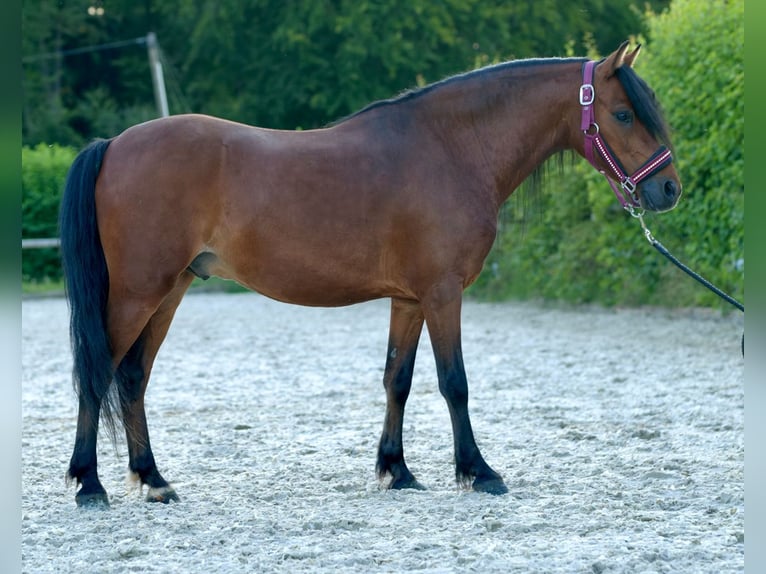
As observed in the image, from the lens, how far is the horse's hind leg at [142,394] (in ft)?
14.4

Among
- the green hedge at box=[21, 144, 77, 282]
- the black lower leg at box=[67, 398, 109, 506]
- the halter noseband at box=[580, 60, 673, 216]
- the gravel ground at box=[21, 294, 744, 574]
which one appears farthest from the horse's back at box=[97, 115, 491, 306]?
the green hedge at box=[21, 144, 77, 282]

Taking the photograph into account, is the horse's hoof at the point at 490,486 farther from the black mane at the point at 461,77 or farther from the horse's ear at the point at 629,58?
the horse's ear at the point at 629,58

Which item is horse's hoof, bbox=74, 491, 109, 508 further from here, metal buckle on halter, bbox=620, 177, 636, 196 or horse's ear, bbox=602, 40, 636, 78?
horse's ear, bbox=602, 40, 636, 78

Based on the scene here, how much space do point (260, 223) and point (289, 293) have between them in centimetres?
36

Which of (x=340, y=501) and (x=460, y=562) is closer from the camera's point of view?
(x=460, y=562)

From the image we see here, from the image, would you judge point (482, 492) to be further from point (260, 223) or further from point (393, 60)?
point (393, 60)

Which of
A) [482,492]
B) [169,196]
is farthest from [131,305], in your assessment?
[482,492]

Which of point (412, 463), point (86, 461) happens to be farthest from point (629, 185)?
point (86, 461)

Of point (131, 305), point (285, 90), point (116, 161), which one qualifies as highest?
point (285, 90)

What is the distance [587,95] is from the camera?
14.7ft

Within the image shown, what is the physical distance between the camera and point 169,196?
4.26 meters

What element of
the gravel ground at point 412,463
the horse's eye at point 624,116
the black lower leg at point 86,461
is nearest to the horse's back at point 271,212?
the black lower leg at point 86,461

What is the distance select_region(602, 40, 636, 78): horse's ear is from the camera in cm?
436

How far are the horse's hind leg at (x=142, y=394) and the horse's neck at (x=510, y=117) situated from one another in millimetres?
1494
